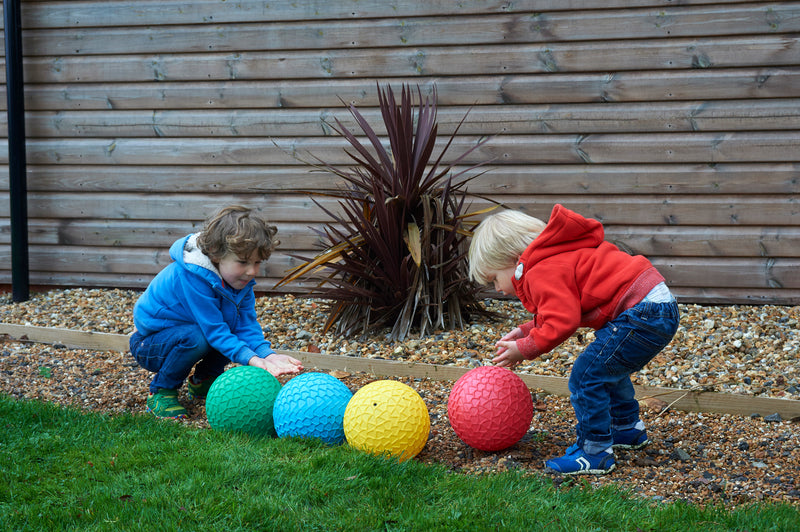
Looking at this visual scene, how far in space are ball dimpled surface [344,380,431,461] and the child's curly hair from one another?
895 mm

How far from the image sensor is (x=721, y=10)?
5.18 metres

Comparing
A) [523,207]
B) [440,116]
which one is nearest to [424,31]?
[440,116]

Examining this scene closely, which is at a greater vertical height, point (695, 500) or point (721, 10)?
point (721, 10)

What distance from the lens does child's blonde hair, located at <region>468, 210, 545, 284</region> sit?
9.40ft

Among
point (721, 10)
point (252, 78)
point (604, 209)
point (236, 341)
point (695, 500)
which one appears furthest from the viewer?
point (252, 78)

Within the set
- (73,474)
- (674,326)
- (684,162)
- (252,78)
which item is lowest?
(73,474)

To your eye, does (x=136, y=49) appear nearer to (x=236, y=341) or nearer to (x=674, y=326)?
(x=236, y=341)

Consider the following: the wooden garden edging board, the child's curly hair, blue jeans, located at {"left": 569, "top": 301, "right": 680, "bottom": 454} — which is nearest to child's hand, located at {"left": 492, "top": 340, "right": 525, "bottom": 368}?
blue jeans, located at {"left": 569, "top": 301, "right": 680, "bottom": 454}

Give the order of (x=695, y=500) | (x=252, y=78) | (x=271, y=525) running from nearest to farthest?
(x=271, y=525)
(x=695, y=500)
(x=252, y=78)

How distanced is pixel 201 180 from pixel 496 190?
2553 millimetres

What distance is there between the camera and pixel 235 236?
3.30 meters

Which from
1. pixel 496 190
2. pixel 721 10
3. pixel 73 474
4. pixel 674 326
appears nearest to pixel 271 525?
pixel 73 474

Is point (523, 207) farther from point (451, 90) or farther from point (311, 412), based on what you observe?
point (311, 412)

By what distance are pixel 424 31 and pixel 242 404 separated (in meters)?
3.61
